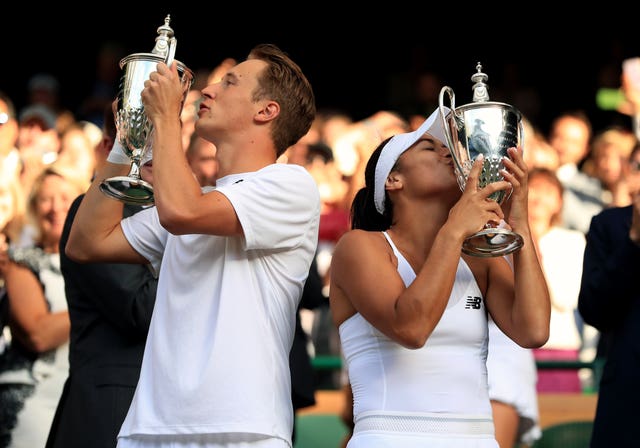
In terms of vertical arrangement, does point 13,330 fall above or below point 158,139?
below

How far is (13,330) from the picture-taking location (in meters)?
4.85

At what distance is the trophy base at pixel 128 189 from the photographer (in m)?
3.13

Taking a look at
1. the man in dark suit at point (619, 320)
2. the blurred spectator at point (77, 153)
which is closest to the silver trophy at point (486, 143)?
the man in dark suit at point (619, 320)

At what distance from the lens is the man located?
3025 mm

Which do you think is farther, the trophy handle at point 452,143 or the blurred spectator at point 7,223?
the blurred spectator at point 7,223

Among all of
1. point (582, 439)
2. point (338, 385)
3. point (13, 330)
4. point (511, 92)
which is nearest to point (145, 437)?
point (13, 330)

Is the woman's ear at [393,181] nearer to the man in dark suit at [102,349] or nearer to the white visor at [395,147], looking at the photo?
the white visor at [395,147]

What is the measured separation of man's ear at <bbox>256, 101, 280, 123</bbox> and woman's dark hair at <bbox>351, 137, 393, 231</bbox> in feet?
1.09

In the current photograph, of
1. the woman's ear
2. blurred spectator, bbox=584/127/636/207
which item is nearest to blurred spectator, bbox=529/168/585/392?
blurred spectator, bbox=584/127/636/207

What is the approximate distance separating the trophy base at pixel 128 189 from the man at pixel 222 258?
123 mm

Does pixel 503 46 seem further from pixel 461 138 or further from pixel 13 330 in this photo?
pixel 461 138

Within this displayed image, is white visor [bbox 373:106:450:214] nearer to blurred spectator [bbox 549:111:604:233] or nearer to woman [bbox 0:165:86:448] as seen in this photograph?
woman [bbox 0:165:86:448]

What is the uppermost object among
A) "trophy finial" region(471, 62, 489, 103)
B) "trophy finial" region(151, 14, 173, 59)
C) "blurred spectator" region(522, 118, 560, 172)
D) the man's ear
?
"trophy finial" region(151, 14, 173, 59)

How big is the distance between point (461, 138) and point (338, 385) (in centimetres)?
338
